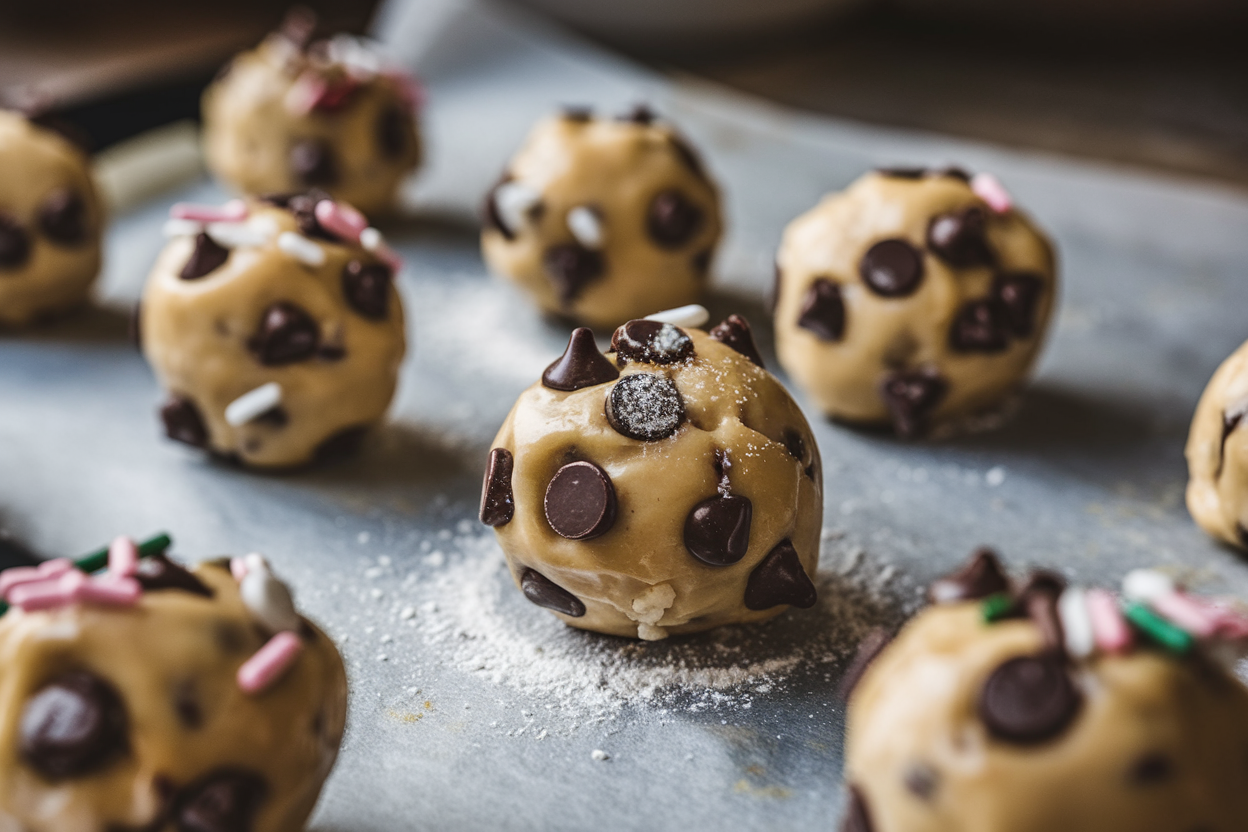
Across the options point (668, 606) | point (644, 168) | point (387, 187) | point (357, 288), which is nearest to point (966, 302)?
point (644, 168)

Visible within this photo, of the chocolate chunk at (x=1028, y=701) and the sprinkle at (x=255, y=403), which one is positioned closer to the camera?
the chocolate chunk at (x=1028, y=701)

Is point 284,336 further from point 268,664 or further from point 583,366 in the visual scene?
point 268,664

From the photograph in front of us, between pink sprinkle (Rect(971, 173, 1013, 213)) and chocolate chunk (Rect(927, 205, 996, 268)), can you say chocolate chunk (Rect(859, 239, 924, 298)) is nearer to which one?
chocolate chunk (Rect(927, 205, 996, 268))

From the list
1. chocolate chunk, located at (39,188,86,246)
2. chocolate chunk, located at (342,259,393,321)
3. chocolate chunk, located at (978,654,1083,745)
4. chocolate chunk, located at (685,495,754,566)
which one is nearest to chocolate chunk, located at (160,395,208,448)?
chocolate chunk, located at (342,259,393,321)

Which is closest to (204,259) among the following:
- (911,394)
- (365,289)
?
(365,289)

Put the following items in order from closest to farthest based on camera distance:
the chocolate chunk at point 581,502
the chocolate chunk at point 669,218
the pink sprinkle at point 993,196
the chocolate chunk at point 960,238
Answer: the chocolate chunk at point 581,502 < the chocolate chunk at point 960,238 < the pink sprinkle at point 993,196 < the chocolate chunk at point 669,218

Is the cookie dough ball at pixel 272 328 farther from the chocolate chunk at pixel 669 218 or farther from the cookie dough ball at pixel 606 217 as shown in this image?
the chocolate chunk at pixel 669 218

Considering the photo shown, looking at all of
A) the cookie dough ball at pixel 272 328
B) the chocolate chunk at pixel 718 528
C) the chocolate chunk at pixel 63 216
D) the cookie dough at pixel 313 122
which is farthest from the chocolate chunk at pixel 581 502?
the cookie dough at pixel 313 122
